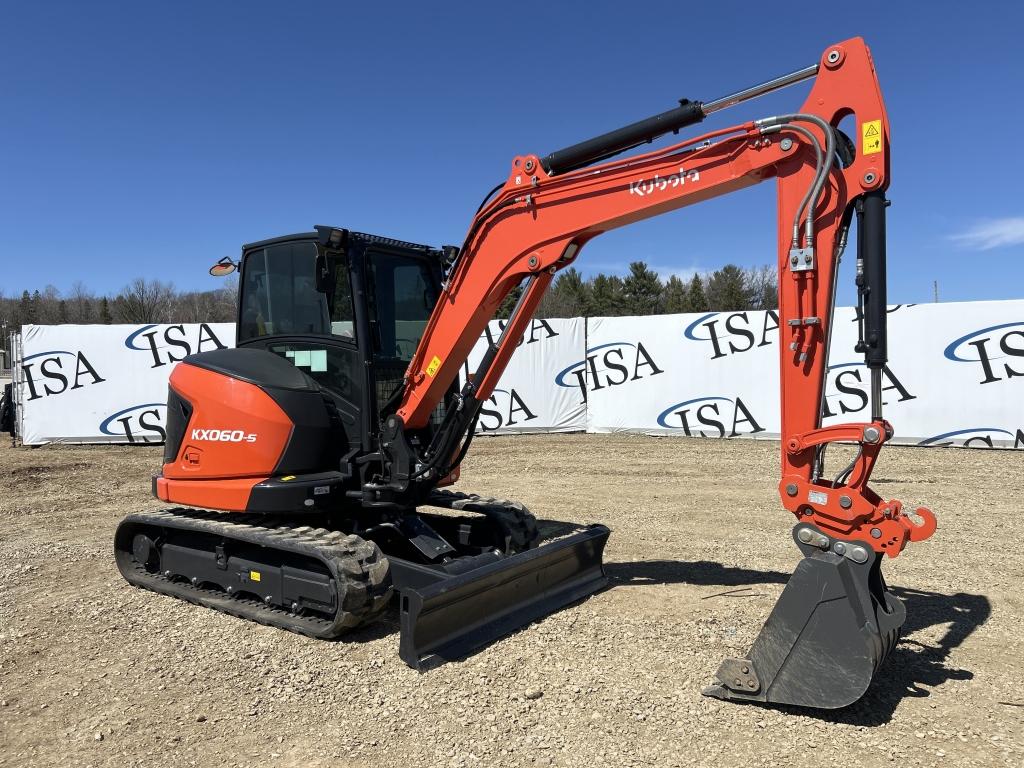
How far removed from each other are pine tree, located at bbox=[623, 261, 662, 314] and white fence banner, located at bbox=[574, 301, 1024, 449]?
126 feet

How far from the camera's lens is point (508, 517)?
6.21 m

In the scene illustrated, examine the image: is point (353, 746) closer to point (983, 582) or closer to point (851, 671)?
point (851, 671)

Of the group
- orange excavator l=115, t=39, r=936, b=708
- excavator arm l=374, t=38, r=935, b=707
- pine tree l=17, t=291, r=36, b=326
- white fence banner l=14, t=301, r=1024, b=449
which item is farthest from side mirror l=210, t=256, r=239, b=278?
pine tree l=17, t=291, r=36, b=326

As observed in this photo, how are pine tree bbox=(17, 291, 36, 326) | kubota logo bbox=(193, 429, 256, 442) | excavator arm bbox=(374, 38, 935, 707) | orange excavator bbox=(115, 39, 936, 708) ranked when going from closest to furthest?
excavator arm bbox=(374, 38, 935, 707) < orange excavator bbox=(115, 39, 936, 708) < kubota logo bbox=(193, 429, 256, 442) < pine tree bbox=(17, 291, 36, 326)

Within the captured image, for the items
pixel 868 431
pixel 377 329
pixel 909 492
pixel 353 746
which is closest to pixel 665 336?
pixel 909 492

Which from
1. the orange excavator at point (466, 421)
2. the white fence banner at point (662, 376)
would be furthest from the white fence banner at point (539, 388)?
the orange excavator at point (466, 421)

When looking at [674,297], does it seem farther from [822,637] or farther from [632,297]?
[822,637]

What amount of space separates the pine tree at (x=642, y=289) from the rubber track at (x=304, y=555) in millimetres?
49902

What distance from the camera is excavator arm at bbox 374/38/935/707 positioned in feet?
12.3

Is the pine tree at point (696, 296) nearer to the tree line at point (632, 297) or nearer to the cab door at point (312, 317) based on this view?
the tree line at point (632, 297)

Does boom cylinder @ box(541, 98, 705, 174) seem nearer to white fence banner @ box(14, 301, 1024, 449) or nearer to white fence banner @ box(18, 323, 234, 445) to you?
white fence banner @ box(14, 301, 1024, 449)

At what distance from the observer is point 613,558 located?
6.79m

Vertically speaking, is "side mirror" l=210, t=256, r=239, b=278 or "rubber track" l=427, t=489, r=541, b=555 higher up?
"side mirror" l=210, t=256, r=239, b=278

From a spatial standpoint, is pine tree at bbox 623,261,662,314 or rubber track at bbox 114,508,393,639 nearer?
rubber track at bbox 114,508,393,639
